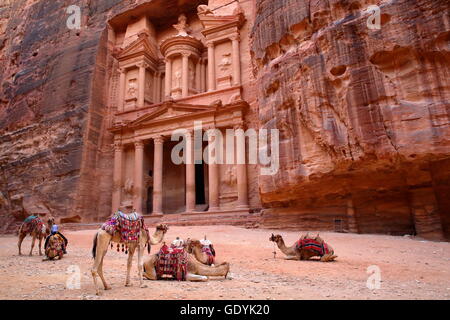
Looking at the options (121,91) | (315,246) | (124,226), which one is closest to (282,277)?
(315,246)

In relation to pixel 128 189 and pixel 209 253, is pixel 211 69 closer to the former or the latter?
pixel 128 189

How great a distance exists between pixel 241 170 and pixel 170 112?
713 cm

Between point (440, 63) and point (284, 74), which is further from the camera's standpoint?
point (284, 74)

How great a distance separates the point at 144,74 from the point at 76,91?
223 inches

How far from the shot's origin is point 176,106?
2300 cm

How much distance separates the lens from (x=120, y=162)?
2464 centimetres

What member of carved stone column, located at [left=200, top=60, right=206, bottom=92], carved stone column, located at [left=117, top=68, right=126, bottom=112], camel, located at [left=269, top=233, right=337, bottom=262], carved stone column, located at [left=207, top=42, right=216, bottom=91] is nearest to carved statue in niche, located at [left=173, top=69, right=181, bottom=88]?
carved stone column, located at [left=200, top=60, right=206, bottom=92]

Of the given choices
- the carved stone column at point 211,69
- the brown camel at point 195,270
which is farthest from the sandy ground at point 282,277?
the carved stone column at point 211,69

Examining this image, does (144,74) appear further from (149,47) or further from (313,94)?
(313,94)

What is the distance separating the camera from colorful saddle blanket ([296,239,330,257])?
7.68 metres

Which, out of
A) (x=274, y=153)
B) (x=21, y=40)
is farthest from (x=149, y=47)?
(x=274, y=153)

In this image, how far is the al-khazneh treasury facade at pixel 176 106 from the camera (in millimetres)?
21438

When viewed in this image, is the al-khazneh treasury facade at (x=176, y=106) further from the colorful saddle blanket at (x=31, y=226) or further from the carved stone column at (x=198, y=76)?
the colorful saddle blanket at (x=31, y=226)

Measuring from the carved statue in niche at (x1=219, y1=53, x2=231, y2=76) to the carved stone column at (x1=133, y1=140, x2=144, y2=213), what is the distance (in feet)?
26.9
